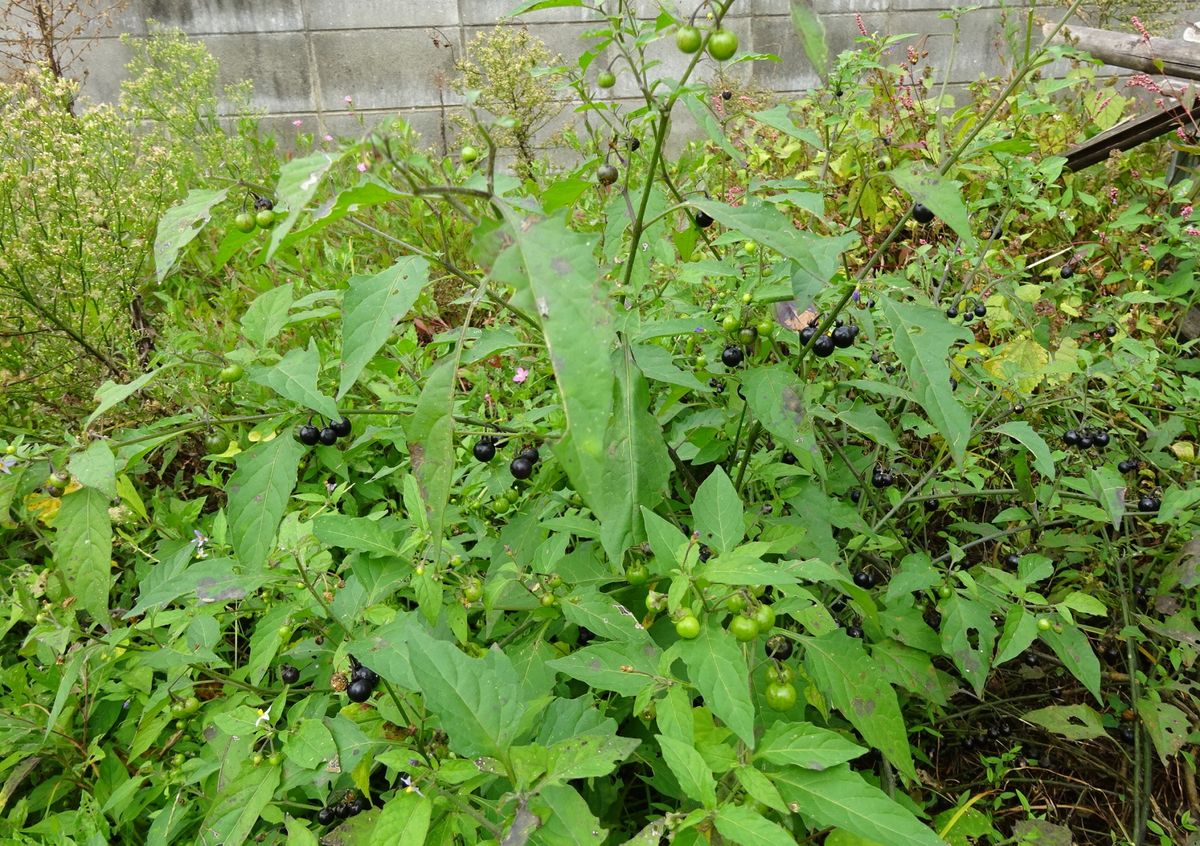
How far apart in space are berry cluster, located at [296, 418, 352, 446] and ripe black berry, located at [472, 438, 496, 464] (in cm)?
28

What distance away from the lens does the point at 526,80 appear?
4.55 metres

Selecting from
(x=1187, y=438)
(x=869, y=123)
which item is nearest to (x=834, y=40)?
(x=869, y=123)

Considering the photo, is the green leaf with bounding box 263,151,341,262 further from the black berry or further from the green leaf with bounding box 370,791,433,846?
the black berry

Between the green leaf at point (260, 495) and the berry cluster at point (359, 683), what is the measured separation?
0.37 meters

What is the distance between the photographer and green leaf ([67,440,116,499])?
1.13 metres

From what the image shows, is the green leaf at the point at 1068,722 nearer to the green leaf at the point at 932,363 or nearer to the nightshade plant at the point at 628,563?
the nightshade plant at the point at 628,563

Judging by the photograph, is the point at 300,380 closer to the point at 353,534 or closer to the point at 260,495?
the point at 260,495

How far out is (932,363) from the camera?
1.23 m

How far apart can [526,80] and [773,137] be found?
5.23 feet

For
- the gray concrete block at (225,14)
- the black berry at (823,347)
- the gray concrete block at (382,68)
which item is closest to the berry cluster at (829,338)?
the black berry at (823,347)

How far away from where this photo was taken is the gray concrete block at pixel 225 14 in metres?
6.30

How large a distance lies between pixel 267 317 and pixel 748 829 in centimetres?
128

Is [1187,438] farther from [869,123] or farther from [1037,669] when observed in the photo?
[869,123]

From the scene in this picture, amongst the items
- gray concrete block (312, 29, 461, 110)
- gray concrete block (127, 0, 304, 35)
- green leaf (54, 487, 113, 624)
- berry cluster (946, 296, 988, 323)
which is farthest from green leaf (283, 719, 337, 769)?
gray concrete block (127, 0, 304, 35)
